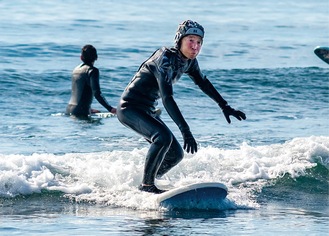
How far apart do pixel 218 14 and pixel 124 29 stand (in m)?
8.86

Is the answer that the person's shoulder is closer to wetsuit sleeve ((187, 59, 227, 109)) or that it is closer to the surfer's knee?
wetsuit sleeve ((187, 59, 227, 109))

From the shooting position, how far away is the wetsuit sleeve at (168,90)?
10.3m

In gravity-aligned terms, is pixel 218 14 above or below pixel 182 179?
above

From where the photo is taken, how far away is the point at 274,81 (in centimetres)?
2395

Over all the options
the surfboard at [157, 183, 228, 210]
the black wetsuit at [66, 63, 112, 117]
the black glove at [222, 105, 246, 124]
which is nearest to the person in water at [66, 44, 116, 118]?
the black wetsuit at [66, 63, 112, 117]

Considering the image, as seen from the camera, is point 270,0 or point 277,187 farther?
point 270,0

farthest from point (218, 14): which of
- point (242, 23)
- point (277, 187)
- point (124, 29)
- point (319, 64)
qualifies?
point (277, 187)

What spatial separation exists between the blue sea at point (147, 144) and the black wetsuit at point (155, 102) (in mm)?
411

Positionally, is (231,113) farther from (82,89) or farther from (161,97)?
(82,89)

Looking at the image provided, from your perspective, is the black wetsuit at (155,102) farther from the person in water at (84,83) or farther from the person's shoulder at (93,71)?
the person's shoulder at (93,71)

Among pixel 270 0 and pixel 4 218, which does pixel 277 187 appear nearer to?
pixel 4 218

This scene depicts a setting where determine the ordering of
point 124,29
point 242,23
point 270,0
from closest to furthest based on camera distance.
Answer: point 124,29
point 242,23
point 270,0

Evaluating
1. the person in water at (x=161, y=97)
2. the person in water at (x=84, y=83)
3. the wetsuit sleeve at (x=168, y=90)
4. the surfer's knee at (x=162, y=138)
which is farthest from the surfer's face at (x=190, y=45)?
the person in water at (x=84, y=83)

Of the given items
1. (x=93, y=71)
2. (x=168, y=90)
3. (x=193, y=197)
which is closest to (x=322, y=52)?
(x=193, y=197)
